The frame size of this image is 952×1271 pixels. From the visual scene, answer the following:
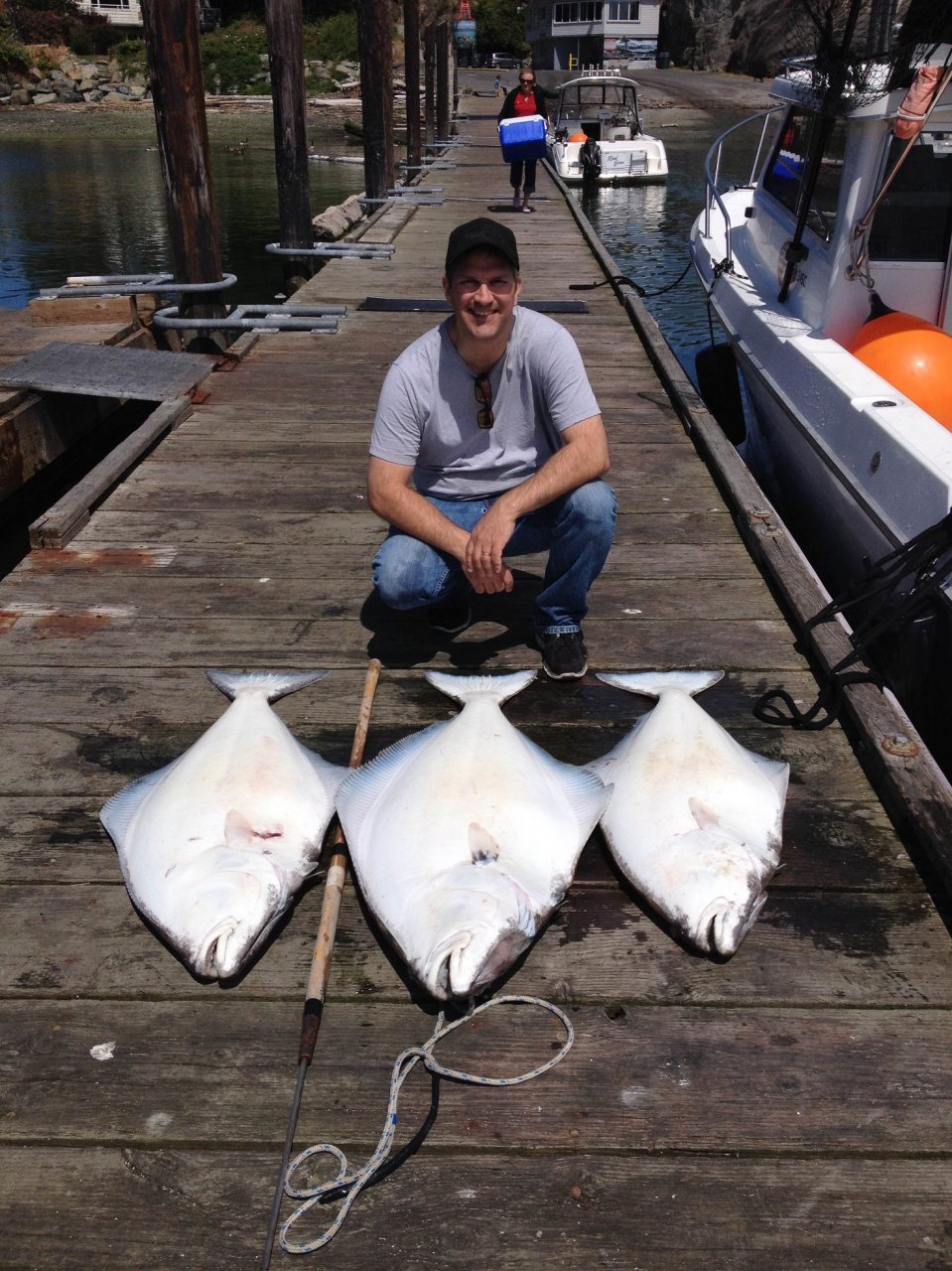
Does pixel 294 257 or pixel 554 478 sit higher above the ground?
pixel 554 478

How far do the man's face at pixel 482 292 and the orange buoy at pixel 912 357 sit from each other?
236 centimetres

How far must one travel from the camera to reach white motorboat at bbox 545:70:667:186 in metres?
22.3

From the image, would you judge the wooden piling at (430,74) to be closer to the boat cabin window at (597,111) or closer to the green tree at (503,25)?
the boat cabin window at (597,111)

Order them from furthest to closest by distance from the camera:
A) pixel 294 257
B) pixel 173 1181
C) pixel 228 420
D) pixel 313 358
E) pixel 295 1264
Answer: pixel 294 257 < pixel 313 358 < pixel 228 420 < pixel 173 1181 < pixel 295 1264

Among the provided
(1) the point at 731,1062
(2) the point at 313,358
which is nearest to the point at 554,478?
(1) the point at 731,1062

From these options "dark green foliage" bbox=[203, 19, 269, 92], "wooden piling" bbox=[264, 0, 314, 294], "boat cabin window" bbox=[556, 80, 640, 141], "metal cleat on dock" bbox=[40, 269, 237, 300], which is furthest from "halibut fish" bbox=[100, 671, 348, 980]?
"dark green foliage" bbox=[203, 19, 269, 92]

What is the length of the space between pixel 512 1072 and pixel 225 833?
868mm

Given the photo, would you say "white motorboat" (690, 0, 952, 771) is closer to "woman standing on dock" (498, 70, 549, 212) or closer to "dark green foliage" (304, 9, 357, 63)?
"woman standing on dock" (498, 70, 549, 212)

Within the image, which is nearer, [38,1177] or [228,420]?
[38,1177]

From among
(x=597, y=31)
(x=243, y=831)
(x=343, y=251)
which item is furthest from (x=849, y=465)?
(x=597, y=31)

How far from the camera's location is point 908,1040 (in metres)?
2.04

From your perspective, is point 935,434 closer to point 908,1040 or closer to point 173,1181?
point 908,1040

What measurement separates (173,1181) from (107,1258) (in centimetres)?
16

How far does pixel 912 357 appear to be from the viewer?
471 cm
